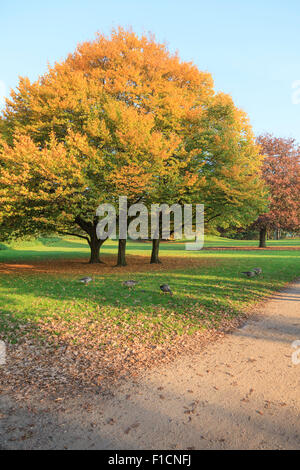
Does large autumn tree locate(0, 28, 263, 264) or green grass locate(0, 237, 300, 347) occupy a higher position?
large autumn tree locate(0, 28, 263, 264)

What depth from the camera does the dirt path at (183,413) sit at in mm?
3740

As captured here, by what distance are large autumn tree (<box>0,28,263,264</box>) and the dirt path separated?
10.8 meters

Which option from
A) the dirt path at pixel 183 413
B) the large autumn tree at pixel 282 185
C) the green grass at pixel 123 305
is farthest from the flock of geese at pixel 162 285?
the large autumn tree at pixel 282 185

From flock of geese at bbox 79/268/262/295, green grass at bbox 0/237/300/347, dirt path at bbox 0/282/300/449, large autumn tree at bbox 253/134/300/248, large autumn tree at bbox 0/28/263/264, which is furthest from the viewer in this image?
large autumn tree at bbox 253/134/300/248

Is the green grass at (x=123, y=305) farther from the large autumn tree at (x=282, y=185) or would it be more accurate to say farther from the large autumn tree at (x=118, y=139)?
the large autumn tree at (x=282, y=185)

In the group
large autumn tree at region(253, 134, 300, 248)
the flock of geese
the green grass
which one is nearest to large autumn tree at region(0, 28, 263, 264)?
the flock of geese

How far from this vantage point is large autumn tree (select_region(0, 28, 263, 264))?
1452 cm

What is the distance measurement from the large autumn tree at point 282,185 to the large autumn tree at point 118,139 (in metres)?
17.9

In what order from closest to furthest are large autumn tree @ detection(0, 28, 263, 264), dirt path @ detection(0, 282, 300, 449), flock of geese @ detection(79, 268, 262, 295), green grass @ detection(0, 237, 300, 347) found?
dirt path @ detection(0, 282, 300, 449) < green grass @ detection(0, 237, 300, 347) < flock of geese @ detection(79, 268, 262, 295) < large autumn tree @ detection(0, 28, 263, 264)

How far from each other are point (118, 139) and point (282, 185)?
2920 centimetres

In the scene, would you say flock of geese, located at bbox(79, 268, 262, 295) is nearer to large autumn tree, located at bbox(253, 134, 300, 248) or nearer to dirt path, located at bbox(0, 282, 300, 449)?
dirt path, located at bbox(0, 282, 300, 449)

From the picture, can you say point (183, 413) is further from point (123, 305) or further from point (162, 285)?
point (162, 285)

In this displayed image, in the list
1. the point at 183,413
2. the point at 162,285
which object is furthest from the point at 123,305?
the point at 183,413

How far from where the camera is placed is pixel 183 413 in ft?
14.1
